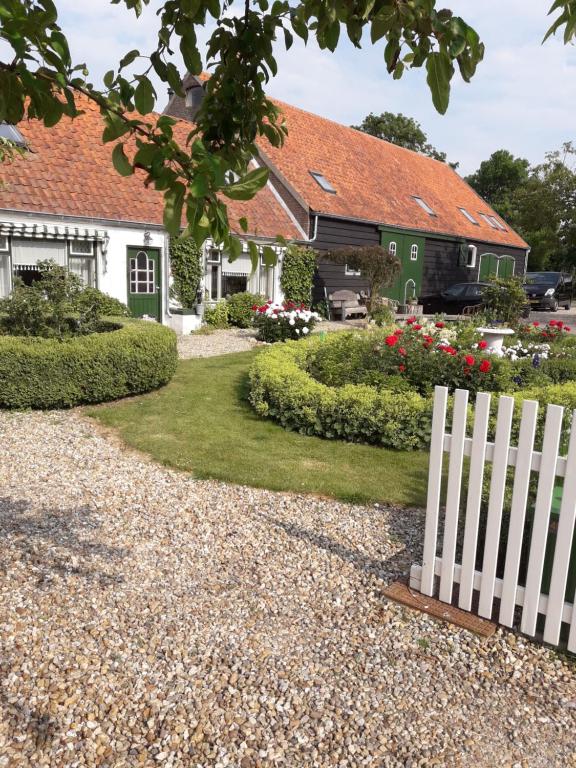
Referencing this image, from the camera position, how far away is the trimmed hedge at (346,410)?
7.02m

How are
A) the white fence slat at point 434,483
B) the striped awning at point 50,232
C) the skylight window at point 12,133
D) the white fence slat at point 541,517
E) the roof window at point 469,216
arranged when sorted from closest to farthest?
1. the white fence slat at point 541,517
2. the white fence slat at point 434,483
3. the striped awning at point 50,232
4. the skylight window at point 12,133
5. the roof window at point 469,216

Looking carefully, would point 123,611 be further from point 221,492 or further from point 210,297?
point 210,297

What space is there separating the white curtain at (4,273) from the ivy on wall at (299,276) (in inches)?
328

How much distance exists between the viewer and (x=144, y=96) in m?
1.93

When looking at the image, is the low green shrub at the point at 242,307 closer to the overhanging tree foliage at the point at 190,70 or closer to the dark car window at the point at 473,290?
the dark car window at the point at 473,290

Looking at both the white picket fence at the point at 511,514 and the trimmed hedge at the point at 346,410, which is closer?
the white picket fence at the point at 511,514

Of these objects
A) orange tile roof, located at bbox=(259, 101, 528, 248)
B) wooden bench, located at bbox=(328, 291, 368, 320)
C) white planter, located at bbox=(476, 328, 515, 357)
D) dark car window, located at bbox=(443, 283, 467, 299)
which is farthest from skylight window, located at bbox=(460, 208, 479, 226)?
white planter, located at bbox=(476, 328, 515, 357)

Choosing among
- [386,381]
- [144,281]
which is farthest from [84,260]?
[386,381]

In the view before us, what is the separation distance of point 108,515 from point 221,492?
108 cm

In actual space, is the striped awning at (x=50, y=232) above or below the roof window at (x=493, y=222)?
below

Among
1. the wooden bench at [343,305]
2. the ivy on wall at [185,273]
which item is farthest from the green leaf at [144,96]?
the wooden bench at [343,305]

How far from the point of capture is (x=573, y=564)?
3.59 m

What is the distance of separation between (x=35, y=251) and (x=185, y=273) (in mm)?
4008

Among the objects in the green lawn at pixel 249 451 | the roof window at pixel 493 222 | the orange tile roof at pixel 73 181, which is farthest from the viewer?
the roof window at pixel 493 222
